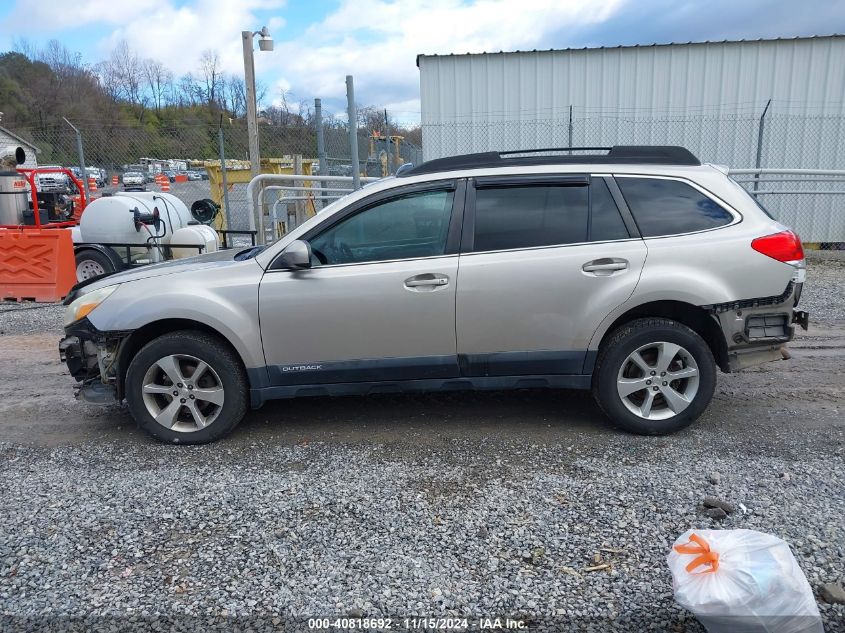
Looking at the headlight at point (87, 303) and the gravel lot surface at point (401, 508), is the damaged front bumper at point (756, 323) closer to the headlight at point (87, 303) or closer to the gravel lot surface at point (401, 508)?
the gravel lot surface at point (401, 508)

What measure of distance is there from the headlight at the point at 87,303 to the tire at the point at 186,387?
466 mm

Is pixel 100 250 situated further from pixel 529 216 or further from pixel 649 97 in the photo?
pixel 649 97

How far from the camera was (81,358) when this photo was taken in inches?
180

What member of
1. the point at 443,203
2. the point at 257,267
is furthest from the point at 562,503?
the point at 257,267

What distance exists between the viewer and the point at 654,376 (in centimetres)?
434

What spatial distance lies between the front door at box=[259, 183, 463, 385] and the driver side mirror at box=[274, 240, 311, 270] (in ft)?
0.19

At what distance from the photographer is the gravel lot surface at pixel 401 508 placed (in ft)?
9.20

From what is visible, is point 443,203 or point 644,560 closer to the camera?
point 644,560

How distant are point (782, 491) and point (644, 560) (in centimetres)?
113

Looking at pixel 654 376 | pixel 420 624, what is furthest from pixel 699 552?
pixel 654 376

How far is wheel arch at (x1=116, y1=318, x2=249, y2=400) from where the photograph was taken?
173 inches

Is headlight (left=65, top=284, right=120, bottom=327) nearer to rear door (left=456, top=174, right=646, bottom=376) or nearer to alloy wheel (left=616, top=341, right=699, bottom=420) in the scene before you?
rear door (left=456, top=174, right=646, bottom=376)

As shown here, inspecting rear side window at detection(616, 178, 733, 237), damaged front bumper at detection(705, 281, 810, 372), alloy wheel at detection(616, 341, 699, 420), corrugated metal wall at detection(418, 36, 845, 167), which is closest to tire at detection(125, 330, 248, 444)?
alloy wheel at detection(616, 341, 699, 420)

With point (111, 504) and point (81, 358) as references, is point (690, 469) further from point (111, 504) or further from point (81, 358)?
point (81, 358)
